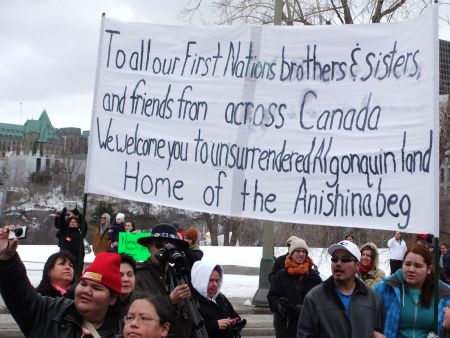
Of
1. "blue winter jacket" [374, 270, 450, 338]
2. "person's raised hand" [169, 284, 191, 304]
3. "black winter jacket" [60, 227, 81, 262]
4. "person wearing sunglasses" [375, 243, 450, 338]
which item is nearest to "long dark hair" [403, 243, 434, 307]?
"person wearing sunglasses" [375, 243, 450, 338]

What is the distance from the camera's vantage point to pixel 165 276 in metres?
5.05

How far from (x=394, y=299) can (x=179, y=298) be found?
1.46 metres

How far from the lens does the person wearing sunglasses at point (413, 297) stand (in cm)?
504

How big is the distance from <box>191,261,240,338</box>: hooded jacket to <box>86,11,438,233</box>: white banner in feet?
2.24

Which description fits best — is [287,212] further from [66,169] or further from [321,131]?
[66,169]

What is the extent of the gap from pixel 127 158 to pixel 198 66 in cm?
90

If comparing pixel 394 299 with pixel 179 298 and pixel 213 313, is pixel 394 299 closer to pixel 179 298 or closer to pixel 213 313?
pixel 213 313

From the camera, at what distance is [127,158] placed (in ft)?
21.0

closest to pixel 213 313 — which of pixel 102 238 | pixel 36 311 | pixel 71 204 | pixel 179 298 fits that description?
pixel 179 298

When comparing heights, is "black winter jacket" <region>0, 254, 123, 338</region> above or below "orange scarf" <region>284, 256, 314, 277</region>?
below

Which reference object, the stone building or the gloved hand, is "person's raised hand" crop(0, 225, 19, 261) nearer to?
the gloved hand

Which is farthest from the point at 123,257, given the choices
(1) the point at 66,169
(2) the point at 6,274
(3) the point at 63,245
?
(1) the point at 66,169

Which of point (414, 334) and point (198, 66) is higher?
point (198, 66)

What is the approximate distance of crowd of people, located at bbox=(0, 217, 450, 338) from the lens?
12.1 ft
